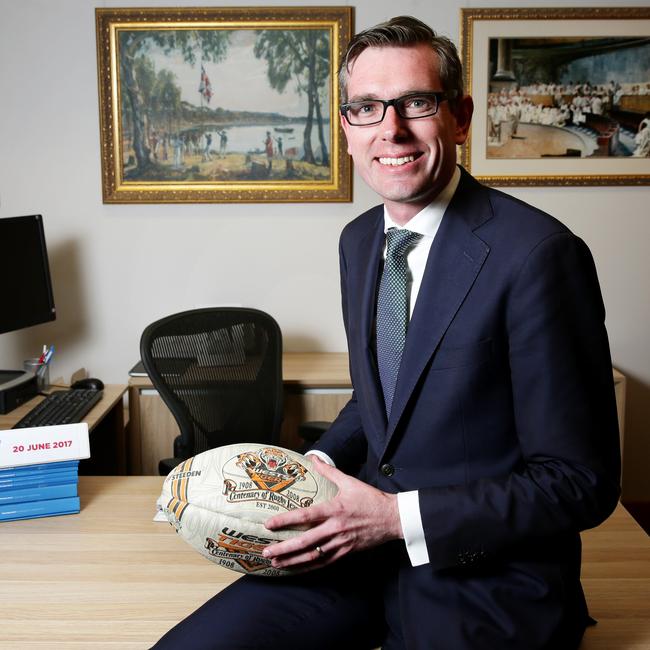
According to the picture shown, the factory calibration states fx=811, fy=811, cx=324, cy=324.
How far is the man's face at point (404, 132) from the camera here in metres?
1.40

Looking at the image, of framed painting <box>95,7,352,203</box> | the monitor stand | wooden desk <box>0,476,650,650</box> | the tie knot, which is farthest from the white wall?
the tie knot

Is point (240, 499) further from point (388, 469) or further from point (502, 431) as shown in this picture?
point (502, 431)

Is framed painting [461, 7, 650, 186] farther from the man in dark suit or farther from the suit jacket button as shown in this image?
the suit jacket button

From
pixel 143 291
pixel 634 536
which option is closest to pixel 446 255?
pixel 634 536

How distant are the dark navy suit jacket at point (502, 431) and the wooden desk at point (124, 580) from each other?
0.84 feet

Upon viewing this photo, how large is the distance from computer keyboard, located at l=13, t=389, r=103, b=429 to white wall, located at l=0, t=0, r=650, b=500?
0.57 metres

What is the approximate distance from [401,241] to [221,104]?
6.67ft

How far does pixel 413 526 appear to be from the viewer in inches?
50.2

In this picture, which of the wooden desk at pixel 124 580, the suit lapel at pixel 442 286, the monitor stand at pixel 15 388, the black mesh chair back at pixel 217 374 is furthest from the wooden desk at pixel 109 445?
the suit lapel at pixel 442 286

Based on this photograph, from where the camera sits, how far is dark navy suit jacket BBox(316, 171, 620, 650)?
1224mm

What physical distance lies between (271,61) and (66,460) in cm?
201

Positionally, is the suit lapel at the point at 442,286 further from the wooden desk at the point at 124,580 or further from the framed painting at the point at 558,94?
the framed painting at the point at 558,94

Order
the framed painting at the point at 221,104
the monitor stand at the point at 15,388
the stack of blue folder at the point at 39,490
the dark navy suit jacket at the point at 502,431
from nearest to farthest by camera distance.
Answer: the dark navy suit jacket at the point at 502,431 → the stack of blue folder at the point at 39,490 → the monitor stand at the point at 15,388 → the framed painting at the point at 221,104

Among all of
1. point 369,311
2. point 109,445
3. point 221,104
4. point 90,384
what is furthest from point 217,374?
point 221,104
